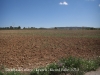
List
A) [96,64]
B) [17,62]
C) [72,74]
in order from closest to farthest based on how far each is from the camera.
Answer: [72,74], [96,64], [17,62]

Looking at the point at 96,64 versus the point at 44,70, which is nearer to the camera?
the point at 44,70

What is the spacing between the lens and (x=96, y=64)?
516 cm

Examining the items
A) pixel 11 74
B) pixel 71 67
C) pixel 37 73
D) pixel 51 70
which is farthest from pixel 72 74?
pixel 11 74

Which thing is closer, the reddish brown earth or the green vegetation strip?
the green vegetation strip

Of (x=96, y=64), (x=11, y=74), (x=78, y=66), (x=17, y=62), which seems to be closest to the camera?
(x=11, y=74)

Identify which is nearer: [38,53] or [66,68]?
[66,68]

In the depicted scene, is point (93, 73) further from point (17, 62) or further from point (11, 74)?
point (17, 62)

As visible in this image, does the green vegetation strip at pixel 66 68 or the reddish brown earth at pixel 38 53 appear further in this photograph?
the reddish brown earth at pixel 38 53

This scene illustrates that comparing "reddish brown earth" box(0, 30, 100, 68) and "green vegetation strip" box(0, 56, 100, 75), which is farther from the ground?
"green vegetation strip" box(0, 56, 100, 75)

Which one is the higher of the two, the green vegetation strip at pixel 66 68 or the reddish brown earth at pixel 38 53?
the green vegetation strip at pixel 66 68

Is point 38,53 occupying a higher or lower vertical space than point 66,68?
lower

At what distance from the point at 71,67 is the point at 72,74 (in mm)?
288

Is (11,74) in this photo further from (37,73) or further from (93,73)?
(93,73)

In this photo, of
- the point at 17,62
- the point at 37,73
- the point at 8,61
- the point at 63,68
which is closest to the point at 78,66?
the point at 63,68
